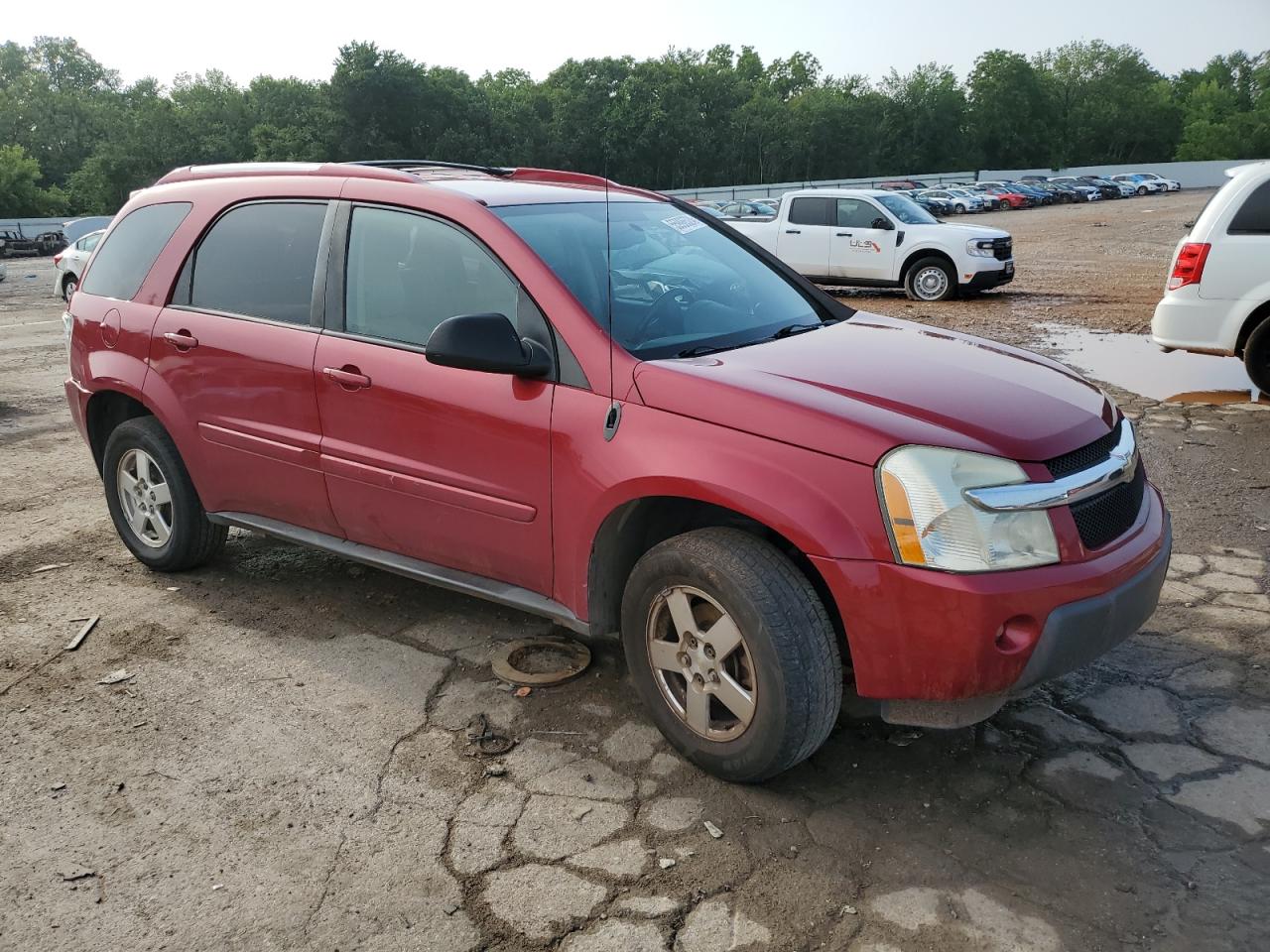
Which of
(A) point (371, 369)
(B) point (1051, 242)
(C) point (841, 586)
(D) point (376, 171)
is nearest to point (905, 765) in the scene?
(C) point (841, 586)

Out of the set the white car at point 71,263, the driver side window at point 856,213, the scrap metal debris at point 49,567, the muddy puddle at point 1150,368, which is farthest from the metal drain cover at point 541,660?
the white car at point 71,263

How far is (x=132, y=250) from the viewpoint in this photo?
15.7ft

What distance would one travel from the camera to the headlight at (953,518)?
8.92 feet

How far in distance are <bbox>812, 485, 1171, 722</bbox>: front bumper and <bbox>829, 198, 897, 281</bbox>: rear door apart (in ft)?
43.6

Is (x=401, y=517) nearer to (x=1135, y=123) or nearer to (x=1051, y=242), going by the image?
(x=1051, y=242)

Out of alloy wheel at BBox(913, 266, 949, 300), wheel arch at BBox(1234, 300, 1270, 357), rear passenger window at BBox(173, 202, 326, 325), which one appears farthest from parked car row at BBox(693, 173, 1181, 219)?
rear passenger window at BBox(173, 202, 326, 325)

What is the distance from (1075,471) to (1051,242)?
92.7 ft

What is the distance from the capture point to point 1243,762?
3178 mm

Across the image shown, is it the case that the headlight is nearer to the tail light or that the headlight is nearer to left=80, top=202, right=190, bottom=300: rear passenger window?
left=80, top=202, right=190, bottom=300: rear passenger window

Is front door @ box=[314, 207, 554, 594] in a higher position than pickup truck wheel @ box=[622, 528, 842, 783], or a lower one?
higher

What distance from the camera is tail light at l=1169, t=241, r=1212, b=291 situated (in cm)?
770

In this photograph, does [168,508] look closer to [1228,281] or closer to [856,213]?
[1228,281]

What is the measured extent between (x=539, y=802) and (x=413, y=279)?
1.85 meters

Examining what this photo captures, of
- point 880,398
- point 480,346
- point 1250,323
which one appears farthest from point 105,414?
point 1250,323
